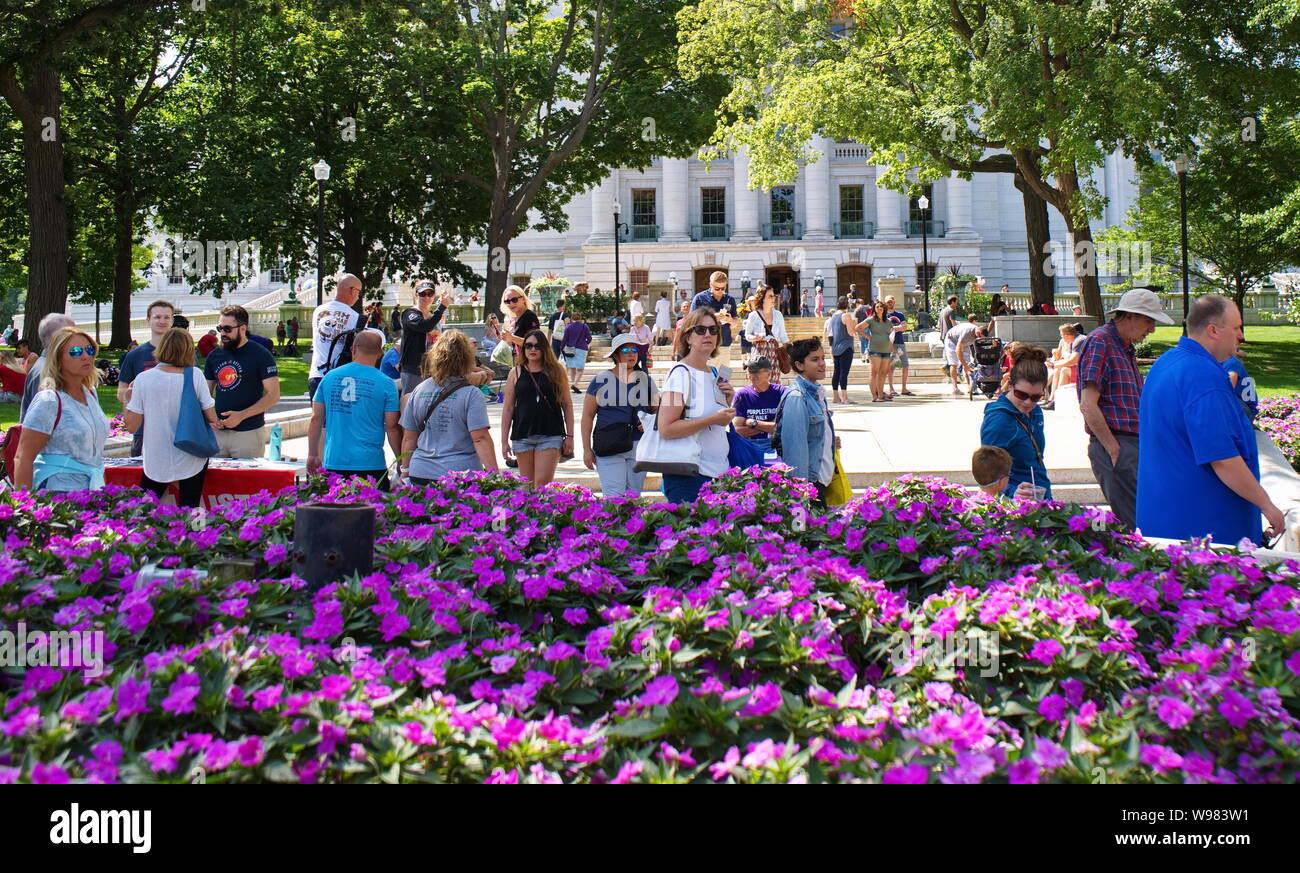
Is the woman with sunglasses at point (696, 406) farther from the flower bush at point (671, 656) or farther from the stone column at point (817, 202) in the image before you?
the stone column at point (817, 202)

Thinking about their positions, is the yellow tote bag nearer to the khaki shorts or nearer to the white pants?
the white pants

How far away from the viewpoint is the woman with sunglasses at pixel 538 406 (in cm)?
877

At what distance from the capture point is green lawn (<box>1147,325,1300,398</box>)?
90.1 ft

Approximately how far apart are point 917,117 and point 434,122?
592 inches

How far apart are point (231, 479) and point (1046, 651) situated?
6561mm

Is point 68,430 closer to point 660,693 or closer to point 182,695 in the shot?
point 182,695

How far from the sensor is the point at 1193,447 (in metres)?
5.43

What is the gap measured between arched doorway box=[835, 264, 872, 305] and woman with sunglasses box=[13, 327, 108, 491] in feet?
202

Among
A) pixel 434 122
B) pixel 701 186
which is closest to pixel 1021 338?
pixel 434 122

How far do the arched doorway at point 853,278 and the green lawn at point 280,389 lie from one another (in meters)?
32.7

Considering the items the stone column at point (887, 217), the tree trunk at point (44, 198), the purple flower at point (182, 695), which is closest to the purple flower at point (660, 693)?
the purple flower at point (182, 695)
